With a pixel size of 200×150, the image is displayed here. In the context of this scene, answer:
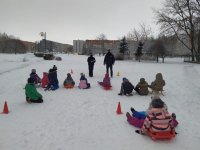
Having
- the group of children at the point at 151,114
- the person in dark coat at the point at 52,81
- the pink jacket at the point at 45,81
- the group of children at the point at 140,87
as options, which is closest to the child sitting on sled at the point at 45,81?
the pink jacket at the point at 45,81

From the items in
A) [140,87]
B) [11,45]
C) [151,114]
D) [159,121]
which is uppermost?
[11,45]

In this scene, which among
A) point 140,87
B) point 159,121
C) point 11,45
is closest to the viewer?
point 159,121

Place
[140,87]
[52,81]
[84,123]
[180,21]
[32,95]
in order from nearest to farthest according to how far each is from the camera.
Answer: [84,123] → [32,95] → [140,87] → [52,81] → [180,21]

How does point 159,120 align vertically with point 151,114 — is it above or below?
below

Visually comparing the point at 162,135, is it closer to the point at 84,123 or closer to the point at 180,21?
the point at 84,123

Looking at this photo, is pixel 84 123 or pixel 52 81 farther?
pixel 52 81

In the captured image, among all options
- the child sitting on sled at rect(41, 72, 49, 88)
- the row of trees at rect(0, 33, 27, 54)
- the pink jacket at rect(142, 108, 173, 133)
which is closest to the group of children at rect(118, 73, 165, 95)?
the child sitting on sled at rect(41, 72, 49, 88)

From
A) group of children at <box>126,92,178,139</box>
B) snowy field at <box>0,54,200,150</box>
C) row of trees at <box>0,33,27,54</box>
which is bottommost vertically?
snowy field at <box>0,54,200,150</box>

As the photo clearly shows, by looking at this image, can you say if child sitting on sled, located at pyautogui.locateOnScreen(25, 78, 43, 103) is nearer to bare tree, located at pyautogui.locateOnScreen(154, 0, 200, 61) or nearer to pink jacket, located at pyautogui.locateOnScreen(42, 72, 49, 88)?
pink jacket, located at pyautogui.locateOnScreen(42, 72, 49, 88)

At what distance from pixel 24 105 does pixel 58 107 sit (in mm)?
1588

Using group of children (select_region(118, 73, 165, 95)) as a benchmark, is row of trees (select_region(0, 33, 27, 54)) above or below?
above

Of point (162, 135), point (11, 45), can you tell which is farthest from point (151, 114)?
point (11, 45)

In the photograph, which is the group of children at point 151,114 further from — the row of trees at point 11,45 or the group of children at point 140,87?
the row of trees at point 11,45

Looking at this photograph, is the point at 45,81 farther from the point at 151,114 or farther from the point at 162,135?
the point at 162,135
